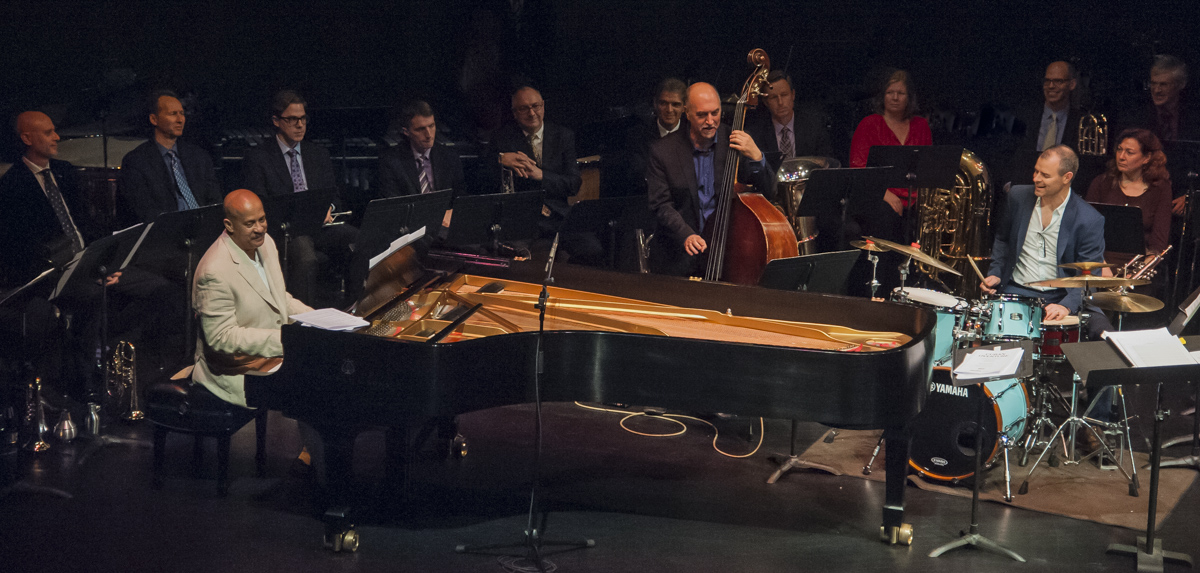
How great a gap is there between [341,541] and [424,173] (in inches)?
126

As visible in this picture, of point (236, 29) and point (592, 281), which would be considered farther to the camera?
point (236, 29)

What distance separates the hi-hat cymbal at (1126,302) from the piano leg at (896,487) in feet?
5.33

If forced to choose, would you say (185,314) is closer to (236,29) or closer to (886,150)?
(236,29)

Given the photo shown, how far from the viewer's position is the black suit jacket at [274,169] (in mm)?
6742

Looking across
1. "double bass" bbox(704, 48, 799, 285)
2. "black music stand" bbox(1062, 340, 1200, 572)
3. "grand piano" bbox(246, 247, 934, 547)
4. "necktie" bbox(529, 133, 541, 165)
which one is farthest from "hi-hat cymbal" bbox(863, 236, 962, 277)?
"necktie" bbox(529, 133, 541, 165)

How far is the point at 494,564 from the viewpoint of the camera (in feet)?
14.0

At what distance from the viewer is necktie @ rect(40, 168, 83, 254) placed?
19.8ft

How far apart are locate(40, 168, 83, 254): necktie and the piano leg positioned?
4.30 meters

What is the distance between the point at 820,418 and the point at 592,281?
1498mm

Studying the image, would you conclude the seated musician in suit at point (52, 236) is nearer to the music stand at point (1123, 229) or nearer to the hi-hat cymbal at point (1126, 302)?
the hi-hat cymbal at point (1126, 302)

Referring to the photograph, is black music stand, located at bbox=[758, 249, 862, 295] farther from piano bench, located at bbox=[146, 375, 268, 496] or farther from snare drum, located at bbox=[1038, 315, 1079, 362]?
piano bench, located at bbox=[146, 375, 268, 496]

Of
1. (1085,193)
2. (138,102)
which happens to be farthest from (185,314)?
(1085,193)

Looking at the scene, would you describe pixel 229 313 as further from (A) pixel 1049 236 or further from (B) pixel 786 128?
(A) pixel 1049 236

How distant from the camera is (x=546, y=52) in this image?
32.1ft
